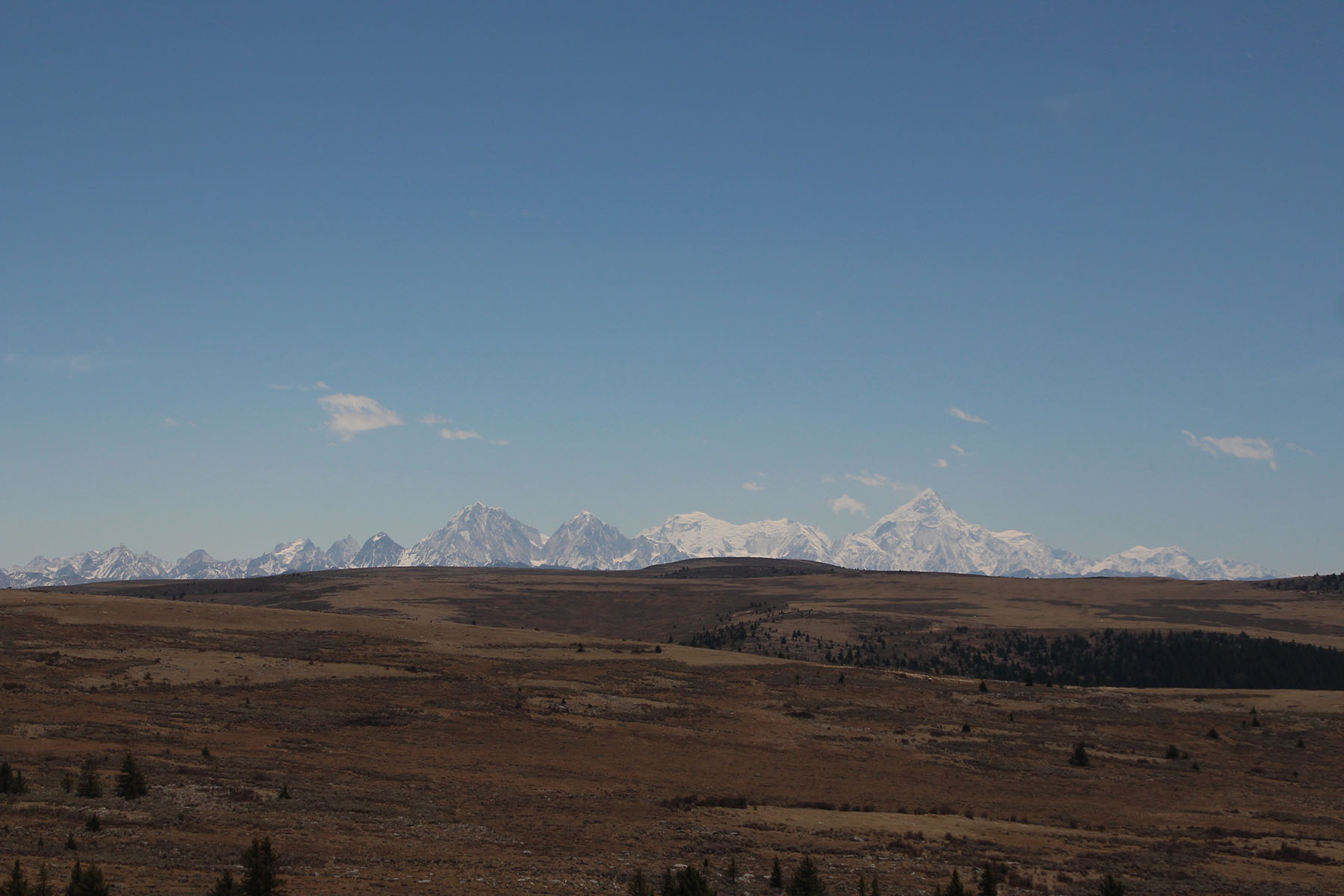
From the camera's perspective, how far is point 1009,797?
145 feet

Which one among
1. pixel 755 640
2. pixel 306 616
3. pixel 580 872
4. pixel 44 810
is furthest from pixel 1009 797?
pixel 755 640

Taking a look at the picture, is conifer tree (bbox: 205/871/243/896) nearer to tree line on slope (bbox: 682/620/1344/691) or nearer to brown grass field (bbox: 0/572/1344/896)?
brown grass field (bbox: 0/572/1344/896)

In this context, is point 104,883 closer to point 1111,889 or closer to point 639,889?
point 639,889

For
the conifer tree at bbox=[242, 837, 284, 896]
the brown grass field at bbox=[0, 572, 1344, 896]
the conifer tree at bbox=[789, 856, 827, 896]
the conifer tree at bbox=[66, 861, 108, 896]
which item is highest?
the conifer tree at bbox=[66, 861, 108, 896]

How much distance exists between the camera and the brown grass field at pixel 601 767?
89.6 feet

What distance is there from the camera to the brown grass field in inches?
1075

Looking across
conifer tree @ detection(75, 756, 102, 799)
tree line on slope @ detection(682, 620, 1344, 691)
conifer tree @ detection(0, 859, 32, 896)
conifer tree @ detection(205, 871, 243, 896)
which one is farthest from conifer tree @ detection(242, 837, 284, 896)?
tree line on slope @ detection(682, 620, 1344, 691)

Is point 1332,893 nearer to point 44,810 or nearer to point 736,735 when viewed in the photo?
point 736,735

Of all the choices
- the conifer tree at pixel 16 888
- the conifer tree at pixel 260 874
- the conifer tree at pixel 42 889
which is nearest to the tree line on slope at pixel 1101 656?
the conifer tree at pixel 260 874

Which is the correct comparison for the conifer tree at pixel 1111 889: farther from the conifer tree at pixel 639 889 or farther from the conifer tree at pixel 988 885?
the conifer tree at pixel 639 889

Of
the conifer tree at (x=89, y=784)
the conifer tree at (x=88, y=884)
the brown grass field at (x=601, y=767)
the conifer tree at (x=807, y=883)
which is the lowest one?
the brown grass field at (x=601, y=767)

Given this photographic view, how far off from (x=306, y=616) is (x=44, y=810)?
74.8 metres

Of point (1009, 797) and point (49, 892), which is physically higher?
point (49, 892)

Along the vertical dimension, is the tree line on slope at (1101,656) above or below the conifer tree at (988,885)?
below
